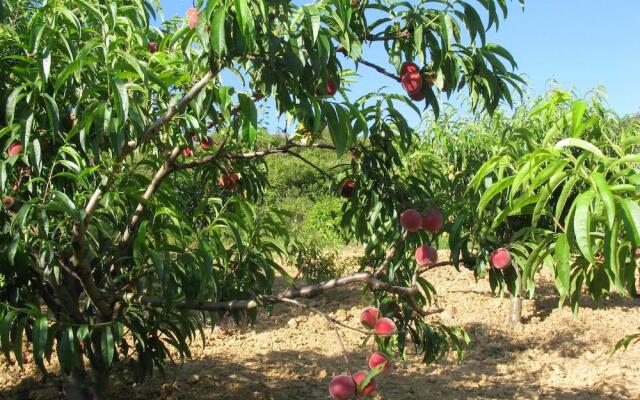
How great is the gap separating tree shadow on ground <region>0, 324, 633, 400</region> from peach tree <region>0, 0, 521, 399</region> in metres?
0.90

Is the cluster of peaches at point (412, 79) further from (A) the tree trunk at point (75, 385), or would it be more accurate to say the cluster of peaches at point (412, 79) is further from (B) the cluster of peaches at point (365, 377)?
(A) the tree trunk at point (75, 385)

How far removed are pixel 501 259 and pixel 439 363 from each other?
2868 mm

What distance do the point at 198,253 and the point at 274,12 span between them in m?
0.80

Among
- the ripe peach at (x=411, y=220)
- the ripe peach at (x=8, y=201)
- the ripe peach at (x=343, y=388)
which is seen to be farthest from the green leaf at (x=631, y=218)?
the ripe peach at (x=8, y=201)

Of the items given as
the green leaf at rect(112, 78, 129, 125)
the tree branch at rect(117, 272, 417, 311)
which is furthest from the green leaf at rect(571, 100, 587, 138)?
the green leaf at rect(112, 78, 129, 125)

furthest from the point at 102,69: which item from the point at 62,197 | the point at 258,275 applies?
the point at 258,275

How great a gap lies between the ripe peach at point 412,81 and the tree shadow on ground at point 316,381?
2.11 metres

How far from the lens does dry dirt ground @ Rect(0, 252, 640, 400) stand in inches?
145

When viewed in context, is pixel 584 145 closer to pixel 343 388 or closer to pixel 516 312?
pixel 343 388

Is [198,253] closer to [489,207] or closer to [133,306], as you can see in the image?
[133,306]

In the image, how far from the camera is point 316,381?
13.4 ft

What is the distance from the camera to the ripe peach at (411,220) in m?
2.02

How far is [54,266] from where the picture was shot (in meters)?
2.16

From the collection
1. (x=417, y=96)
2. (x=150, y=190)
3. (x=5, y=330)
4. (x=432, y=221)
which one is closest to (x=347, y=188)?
(x=432, y=221)
